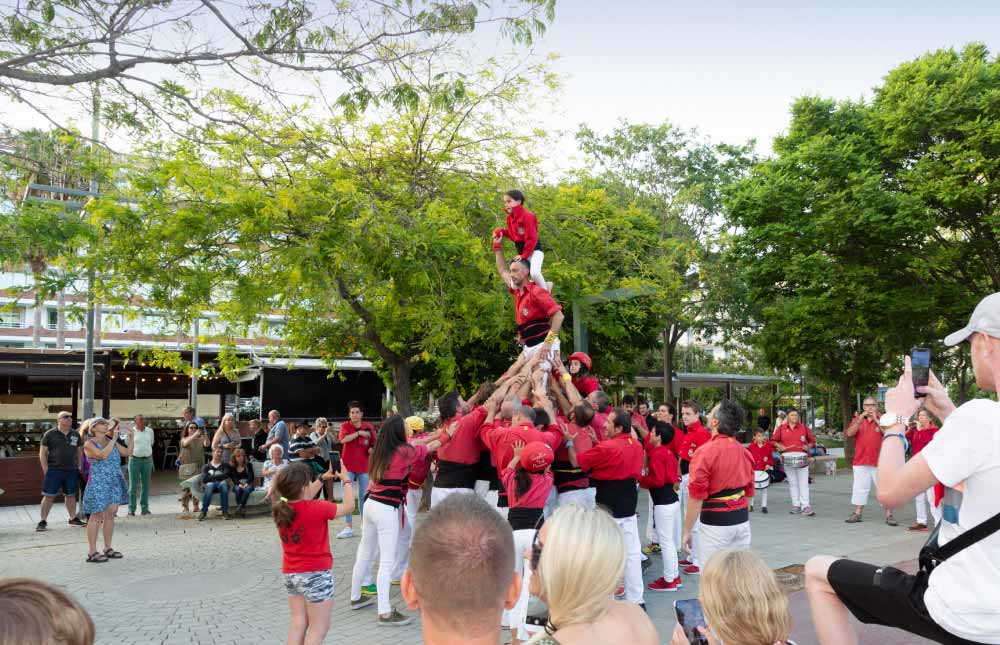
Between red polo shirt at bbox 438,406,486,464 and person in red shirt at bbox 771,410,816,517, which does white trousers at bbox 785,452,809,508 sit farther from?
red polo shirt at bbox 438,406,486,464

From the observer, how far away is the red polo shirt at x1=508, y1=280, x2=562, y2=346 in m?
9.07

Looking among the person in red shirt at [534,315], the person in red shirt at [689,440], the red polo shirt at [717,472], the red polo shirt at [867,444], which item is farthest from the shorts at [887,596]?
the red polo shirt at [867,444]

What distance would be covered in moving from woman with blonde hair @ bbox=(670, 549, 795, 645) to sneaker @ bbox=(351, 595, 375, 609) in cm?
540

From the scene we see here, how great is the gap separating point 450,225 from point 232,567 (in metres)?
5.92

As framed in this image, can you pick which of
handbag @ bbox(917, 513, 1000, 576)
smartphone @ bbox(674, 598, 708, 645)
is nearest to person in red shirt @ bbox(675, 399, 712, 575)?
smartphone @ bbox(674, 598, 708, 645)

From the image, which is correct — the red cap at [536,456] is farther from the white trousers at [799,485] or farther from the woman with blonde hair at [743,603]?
the white trousers at [799,485]

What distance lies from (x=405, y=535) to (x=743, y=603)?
19.1 feet

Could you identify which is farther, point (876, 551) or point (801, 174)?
point (801, 174)

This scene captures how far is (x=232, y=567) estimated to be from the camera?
9656mm

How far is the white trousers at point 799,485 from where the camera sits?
45.1 feet

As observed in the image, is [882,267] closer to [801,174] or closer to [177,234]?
[801,174]

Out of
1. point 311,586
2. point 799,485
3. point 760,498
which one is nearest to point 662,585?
point 311,586

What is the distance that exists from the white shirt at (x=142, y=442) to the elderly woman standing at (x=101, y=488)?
370cm

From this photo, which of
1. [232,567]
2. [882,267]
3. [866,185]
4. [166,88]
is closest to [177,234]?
[166,88]
